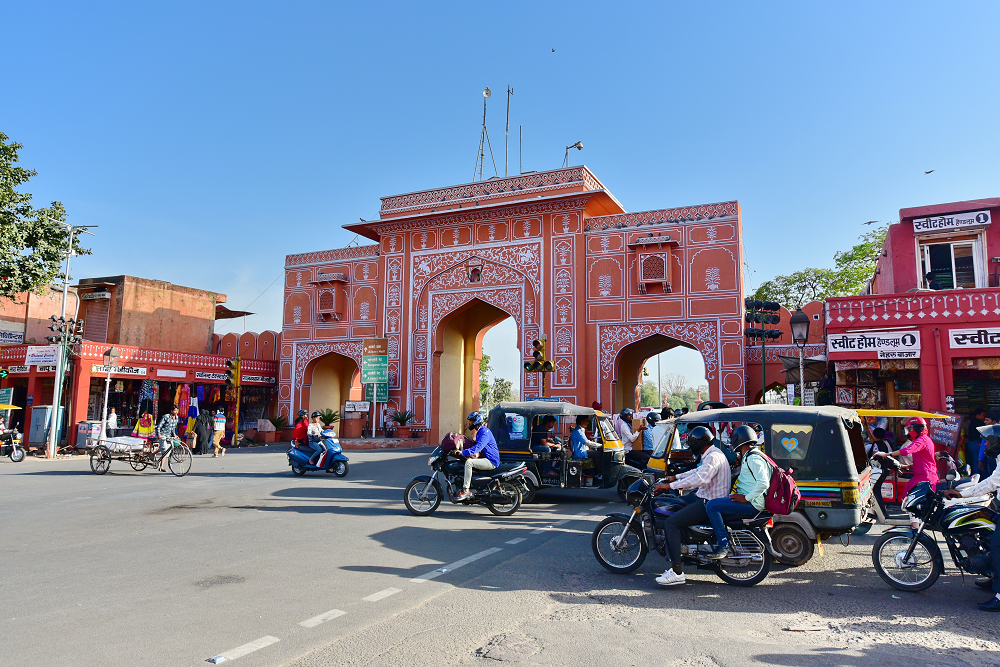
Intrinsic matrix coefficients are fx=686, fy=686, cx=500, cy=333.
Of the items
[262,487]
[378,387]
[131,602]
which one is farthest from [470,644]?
[378,387]

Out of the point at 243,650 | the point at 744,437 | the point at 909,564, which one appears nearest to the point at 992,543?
the point at 909,564

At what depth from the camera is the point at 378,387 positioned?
27125 millimetres

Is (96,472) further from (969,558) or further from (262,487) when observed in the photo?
(969,558)

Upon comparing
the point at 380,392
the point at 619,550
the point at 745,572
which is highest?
the point at 380,392

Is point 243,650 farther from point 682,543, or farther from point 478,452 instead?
point 478,452

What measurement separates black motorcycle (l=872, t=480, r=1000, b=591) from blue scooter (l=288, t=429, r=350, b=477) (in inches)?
446

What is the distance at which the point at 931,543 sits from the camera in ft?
18.2

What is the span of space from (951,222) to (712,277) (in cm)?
759

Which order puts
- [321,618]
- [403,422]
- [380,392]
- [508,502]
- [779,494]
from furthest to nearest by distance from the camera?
1. [380,392]
2. [403,422]
3. [508,502]
4. [779,494]
5. [321,618]

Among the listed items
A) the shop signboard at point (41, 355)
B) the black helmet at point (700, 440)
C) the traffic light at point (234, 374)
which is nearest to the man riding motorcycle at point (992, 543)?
the black helmet at point (700, 440)

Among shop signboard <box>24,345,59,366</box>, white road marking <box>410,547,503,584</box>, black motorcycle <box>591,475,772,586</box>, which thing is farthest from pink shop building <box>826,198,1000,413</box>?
shop signboard <box>24,345,59,366</box>

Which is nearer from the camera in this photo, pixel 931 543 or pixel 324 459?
pixel 931 543

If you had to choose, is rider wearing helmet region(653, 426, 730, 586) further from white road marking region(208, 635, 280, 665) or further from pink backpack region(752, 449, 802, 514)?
white road marking region(208, 635, 280, 665)

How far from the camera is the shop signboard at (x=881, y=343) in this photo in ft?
49.8
